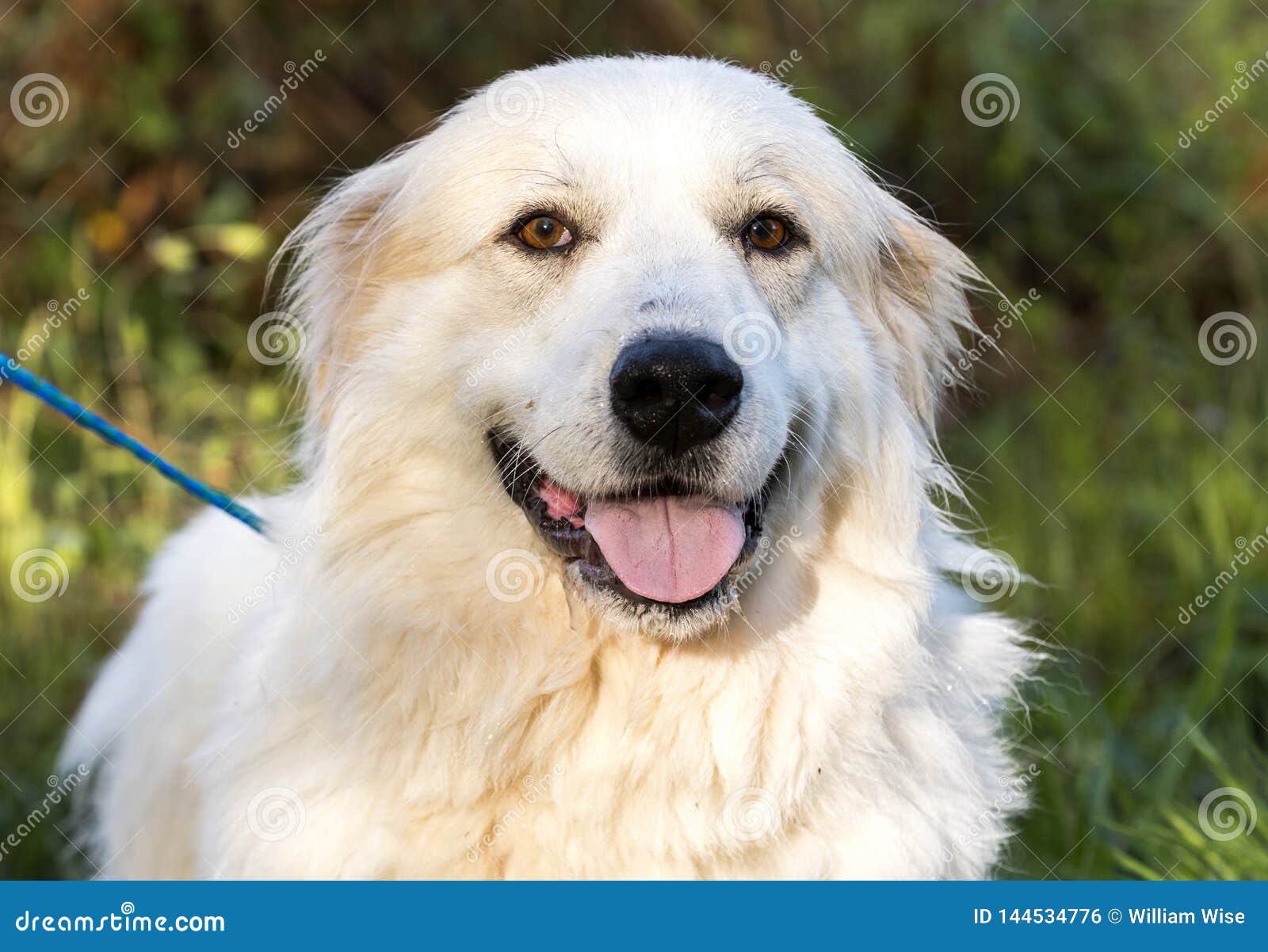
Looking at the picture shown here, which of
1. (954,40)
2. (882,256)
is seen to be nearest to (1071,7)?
(954,40)

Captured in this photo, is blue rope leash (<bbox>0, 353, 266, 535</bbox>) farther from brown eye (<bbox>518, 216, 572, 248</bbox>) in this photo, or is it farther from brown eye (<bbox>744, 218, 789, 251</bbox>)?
brown eye (<bbox>744, 218, 789, 251</bbox>)

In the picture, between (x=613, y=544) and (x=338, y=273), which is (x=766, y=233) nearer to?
(x=613, y=544)

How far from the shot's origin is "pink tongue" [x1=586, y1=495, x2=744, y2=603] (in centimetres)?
281

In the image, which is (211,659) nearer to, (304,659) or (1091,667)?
(304,659)

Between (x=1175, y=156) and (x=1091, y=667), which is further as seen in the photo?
(x=1175, y=156)

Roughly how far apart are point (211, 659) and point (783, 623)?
1.57 metres

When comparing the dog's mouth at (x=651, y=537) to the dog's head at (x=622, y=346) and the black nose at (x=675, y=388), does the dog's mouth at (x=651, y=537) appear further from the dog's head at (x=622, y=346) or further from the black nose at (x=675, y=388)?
the black nose at (x=675, y=388)

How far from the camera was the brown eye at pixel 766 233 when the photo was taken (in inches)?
120

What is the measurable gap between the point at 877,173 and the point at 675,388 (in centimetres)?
363

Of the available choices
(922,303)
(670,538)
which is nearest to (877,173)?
(922,303)

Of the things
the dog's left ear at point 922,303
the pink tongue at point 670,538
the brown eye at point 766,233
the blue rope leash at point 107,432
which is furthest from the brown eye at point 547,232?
the blue rope leash at point 107,432

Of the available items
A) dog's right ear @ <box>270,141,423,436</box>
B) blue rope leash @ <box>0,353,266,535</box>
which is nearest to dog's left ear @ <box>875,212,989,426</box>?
dog's right ear @ <box>270,141,423,436</box>

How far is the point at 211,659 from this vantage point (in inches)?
140

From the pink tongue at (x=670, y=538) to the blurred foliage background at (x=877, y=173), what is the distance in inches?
106
